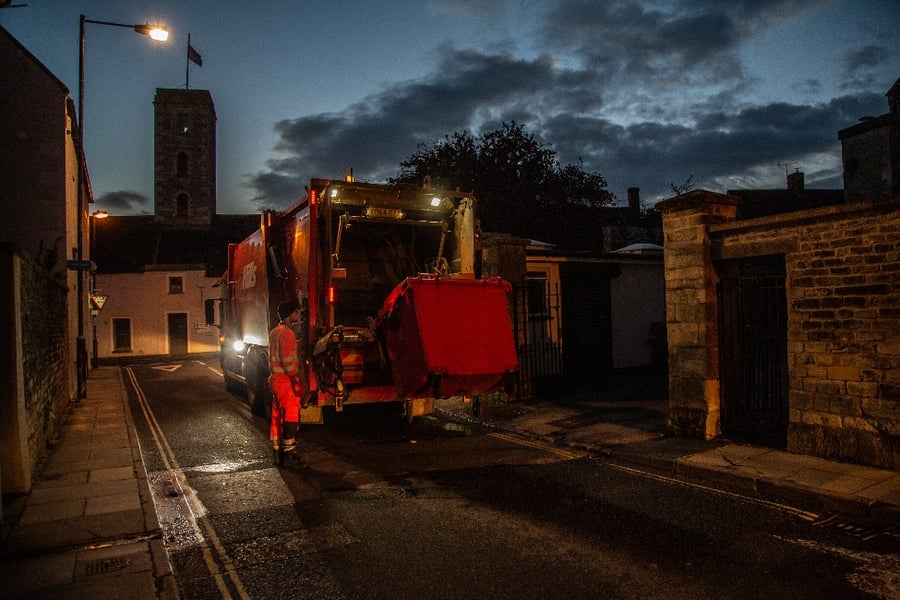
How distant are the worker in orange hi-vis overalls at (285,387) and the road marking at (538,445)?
9.97 ft

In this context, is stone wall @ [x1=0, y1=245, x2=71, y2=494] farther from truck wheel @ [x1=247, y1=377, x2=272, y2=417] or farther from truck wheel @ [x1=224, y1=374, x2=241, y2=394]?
truck wheel @ [x1=224, y1=374, x2=241, y2=394]

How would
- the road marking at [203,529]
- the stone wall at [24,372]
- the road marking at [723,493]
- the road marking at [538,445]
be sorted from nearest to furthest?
the road marking at [203,529]
the road marking at [723,493]
the stone wall at [24,372]
the road marking at [538,445]

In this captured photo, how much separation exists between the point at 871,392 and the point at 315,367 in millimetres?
6246

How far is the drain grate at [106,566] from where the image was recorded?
14.1 ft

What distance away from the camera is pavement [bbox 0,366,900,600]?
169 inches

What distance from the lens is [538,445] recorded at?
8344mm

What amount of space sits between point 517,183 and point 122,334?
889 inches

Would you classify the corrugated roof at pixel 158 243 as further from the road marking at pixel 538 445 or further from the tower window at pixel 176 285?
the road marking at pixel 538 445

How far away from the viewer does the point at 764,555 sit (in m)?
4.44

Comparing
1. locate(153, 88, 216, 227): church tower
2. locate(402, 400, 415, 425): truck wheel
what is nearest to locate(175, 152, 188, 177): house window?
locate(153, 88, 216, 227): church tower

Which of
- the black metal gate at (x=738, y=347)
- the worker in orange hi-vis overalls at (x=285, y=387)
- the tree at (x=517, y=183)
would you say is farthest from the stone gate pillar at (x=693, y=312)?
the tree at (x=517, y=183)

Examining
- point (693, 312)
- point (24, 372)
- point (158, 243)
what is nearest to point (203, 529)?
point (24, 372)

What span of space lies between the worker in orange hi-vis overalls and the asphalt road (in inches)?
14.4

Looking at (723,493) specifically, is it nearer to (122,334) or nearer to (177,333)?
(177,333)
